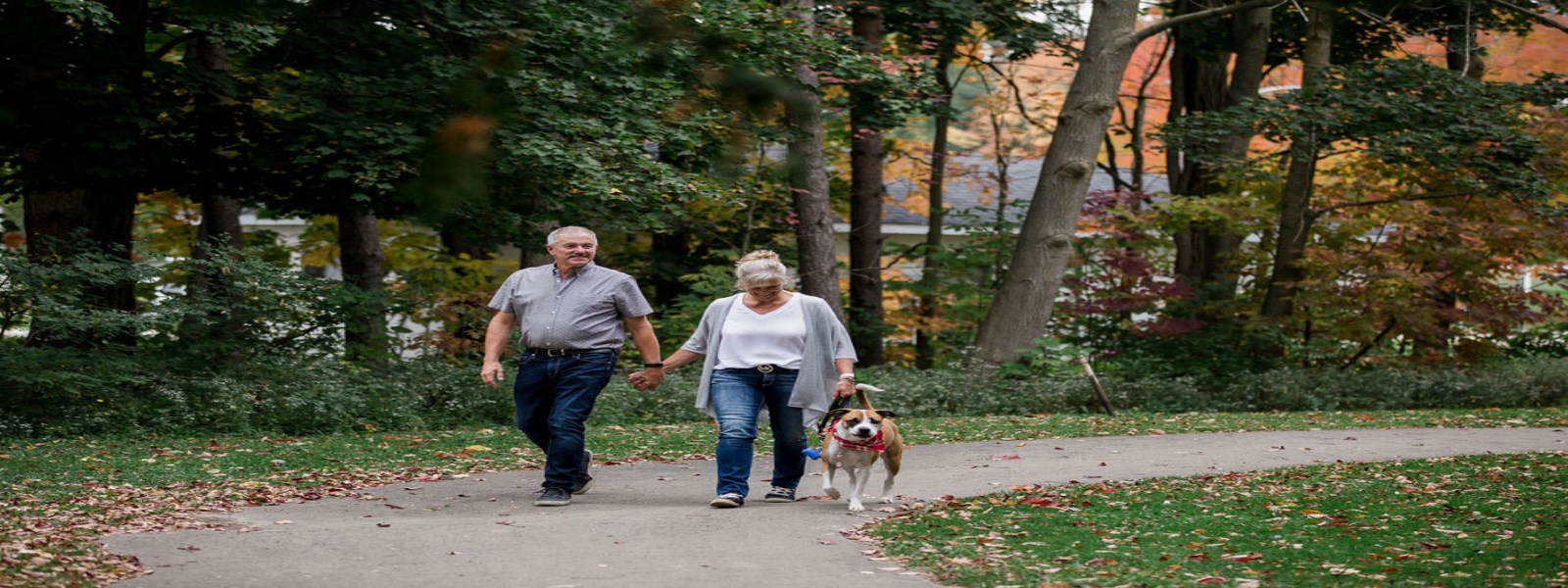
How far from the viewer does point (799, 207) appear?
22031 millimetres

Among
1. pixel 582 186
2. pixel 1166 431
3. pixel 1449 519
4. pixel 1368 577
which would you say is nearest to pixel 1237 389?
pixel 1166 431

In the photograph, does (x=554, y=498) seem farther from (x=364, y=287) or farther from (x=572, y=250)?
(x=364, y=287)

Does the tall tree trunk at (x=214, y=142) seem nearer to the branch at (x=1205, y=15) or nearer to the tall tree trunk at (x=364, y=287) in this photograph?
the tall tree trunk at (x=364, y=287)

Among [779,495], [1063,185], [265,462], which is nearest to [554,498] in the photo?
[779,495]

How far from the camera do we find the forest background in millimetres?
13648

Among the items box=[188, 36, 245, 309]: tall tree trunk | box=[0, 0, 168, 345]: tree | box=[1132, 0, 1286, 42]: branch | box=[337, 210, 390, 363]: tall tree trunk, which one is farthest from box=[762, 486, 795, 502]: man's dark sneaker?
box=[1132, 0, 1286, 42]: branch

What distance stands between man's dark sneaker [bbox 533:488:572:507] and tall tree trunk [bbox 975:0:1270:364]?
498 inches

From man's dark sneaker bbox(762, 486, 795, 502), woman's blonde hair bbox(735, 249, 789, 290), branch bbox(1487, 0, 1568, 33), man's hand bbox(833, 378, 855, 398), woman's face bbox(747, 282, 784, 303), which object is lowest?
man's dark sneaker bbox(762, 486, 795, 502)

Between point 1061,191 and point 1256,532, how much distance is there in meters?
13.1

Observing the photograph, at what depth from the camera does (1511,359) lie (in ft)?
85.1

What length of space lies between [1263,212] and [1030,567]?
17824 mm

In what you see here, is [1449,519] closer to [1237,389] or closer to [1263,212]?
[1237,389]

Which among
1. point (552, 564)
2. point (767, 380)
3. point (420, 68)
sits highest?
point (420, 68)

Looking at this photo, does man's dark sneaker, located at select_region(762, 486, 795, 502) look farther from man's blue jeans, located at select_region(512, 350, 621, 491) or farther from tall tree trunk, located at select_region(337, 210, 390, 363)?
tall tree trunk, located at select_region(337, 210, 390, 363)
